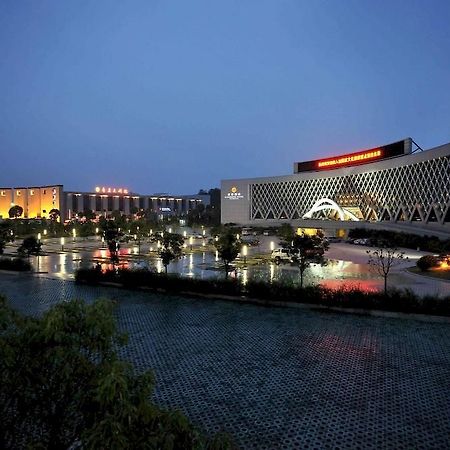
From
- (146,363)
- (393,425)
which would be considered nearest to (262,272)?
(146,363)

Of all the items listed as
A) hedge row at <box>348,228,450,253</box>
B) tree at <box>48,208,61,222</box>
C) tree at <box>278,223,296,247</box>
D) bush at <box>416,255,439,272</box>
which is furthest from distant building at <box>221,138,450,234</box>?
tree at <box>48,208,61,222</box>

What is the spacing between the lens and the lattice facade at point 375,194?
191ft

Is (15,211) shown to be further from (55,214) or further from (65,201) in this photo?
(55,214)

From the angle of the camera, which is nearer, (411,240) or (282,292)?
(282,292)

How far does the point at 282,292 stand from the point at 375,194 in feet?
203

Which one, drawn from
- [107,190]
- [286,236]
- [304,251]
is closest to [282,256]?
[286,236]

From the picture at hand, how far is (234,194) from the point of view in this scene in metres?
102

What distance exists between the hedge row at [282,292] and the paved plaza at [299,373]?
987mm

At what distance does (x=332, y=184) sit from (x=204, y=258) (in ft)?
178

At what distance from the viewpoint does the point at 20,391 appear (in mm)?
4309

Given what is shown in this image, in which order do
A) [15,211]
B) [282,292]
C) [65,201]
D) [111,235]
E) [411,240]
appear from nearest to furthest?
1. [282,292]
2. [111,235]
3. [411,240]
4. [15,211]
5. [65,201]

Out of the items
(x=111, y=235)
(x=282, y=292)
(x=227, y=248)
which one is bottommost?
(x=282, y=292)

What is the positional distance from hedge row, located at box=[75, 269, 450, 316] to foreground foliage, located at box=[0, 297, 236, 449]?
1523 cm

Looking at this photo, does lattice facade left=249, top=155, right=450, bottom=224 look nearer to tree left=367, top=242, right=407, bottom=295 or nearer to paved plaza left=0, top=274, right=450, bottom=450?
tree left=367, top=242, right=407, bottom=295
